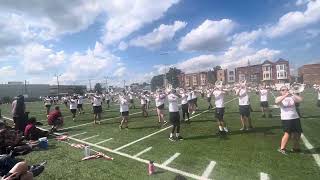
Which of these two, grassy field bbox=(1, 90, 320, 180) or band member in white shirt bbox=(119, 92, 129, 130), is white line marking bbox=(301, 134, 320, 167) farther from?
band member in white shirt bbox=(119, 92, 129, 130)

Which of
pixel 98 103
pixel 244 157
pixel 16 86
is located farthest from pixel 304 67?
pixel 244 157

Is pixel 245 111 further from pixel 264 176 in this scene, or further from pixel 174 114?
pixel 264 176

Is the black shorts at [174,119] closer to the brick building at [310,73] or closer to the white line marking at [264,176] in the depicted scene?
the white line marking at [264,176]

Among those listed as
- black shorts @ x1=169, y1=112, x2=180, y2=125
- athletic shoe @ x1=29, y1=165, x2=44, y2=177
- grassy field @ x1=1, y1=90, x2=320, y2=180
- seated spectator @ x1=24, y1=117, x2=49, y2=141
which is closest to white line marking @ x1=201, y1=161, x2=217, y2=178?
grassy field @ x1=1, y1=90, x2=320, y2=180

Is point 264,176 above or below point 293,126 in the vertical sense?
below

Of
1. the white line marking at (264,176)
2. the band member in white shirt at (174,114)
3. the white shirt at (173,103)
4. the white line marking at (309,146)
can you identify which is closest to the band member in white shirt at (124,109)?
the band member in white shirt at (174,114)

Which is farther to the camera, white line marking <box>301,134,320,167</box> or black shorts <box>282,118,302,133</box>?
black shorts <box>282,118,302,133</box>

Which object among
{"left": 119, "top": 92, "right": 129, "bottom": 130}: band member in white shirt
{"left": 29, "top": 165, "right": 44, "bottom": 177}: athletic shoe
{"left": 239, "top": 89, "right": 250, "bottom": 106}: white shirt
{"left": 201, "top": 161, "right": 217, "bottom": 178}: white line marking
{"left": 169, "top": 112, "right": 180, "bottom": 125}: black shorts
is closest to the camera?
{"left": 201, "top": 161, "right": 217, "bottom": 178}: white line marking

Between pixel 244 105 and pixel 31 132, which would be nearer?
pixel 31 132

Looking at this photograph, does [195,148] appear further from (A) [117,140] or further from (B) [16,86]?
(B) [16,86]

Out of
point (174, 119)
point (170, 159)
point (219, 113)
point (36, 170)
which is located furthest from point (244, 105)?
point (36, 170)

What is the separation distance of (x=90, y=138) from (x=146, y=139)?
2.87 m

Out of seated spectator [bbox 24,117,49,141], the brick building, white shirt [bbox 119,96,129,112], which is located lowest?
seated spectator [bbox 24,117,49,141]

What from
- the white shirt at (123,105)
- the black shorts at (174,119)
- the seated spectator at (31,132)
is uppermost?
the white shirt at (123,105)
